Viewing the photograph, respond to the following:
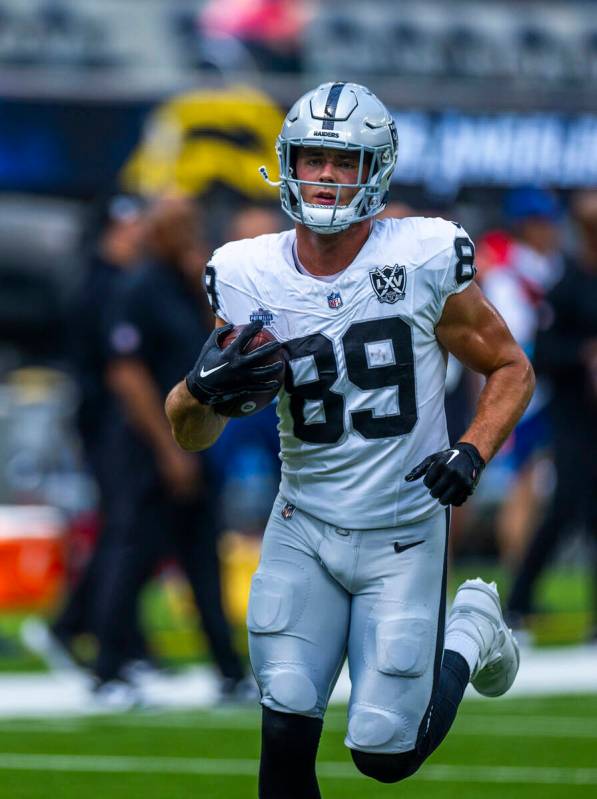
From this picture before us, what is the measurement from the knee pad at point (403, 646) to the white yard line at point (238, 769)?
1276 millimetres

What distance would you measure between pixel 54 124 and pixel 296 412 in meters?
10.4

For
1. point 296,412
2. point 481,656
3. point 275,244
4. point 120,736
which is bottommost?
point 120,736

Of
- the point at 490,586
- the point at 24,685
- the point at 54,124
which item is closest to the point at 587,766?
the point at 490,586

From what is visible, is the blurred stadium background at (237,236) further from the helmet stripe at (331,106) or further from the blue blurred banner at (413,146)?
the helmet stripe at (331,106)

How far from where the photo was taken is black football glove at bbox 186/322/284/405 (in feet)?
12.8

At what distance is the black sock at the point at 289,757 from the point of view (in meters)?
3.89

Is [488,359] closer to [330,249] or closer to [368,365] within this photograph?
[368,365]

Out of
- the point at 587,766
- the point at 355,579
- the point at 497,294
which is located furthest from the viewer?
the point at 497,294

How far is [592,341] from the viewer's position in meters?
7.72

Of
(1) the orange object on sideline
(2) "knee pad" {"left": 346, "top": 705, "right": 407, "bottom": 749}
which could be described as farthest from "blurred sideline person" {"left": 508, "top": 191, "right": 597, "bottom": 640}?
(2) "knee pad" {"left": 346, "top": 705, "right": 407, "bottom": 749}

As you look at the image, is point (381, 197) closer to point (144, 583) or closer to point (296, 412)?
point (296, 412)

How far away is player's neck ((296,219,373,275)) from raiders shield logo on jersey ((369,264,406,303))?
0.10 metres

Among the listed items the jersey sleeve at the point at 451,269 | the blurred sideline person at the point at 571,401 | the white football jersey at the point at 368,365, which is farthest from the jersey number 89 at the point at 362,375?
the blurred sideline person at the point at 571,401

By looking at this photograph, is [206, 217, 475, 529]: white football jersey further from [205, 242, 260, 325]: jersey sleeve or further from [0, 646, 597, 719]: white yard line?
[0, 646, 597, 719]: white yard line
